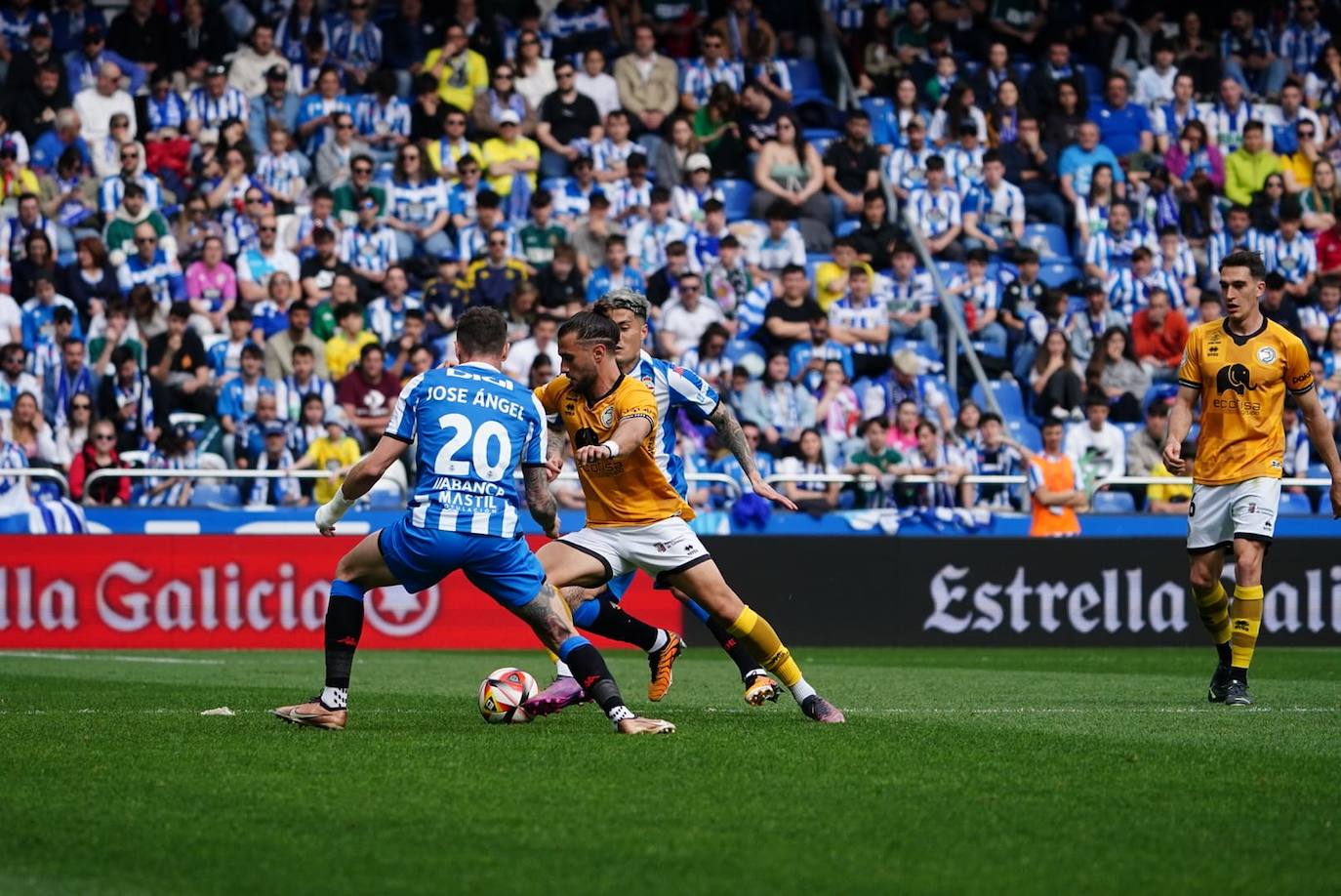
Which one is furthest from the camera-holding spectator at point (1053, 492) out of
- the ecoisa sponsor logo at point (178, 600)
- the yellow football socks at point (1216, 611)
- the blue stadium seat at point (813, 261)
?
the yellow football socks at point (1216, 611)

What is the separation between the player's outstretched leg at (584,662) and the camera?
8828mm

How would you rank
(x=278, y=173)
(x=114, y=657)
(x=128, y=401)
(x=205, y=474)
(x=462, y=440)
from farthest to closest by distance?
(x=278, y=173)
(x=128, y=401)
(x=205, y=474)
(x=114, y=657)
(x=462, y=440)

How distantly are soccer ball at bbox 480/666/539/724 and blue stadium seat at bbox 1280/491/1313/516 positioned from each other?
12.7 metres

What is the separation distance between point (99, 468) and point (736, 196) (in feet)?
27.8

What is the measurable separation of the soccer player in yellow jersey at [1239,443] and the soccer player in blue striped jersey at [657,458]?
259cm

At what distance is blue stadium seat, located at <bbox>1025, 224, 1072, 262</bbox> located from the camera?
77.5ft

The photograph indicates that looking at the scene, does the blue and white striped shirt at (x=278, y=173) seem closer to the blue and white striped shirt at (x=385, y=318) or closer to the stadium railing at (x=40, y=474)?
the blue and white striped shirt at (x=385, y=318)

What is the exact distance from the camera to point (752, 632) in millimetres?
9516

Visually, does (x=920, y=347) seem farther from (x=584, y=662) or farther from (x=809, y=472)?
(x=584, y=662)

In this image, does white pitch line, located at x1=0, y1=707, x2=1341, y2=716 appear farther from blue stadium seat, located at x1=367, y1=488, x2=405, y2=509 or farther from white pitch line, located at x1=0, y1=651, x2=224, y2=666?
blue stadium seat, located at x1=367, y1=488, x2=405, y2=509

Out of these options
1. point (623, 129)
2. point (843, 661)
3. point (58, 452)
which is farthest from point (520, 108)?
point (843, 661)

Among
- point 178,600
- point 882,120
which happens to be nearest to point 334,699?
point 178,600

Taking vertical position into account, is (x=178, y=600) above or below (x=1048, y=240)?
below

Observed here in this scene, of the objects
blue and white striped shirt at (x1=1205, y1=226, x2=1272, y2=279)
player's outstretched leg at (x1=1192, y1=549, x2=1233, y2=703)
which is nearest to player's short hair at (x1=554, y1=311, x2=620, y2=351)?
player's outstretched leg at (x1=1192, y1=549, x2=1233, y2=703)
